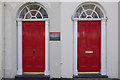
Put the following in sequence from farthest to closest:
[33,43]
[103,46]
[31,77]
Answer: [33,43] → [103,46] → [31,77]

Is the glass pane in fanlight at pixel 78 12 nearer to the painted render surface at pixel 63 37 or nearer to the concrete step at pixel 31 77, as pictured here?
the painted render surface at pixel 63 37

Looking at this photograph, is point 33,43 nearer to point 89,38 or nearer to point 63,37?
point 63,37

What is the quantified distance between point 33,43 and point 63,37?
1440 millimetres

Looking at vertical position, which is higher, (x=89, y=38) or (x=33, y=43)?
(x=89, y=38)

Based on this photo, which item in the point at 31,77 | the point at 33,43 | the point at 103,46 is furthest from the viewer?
the point at 33,43

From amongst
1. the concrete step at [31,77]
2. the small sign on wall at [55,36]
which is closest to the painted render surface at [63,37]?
the small sign on wall at [55,36]

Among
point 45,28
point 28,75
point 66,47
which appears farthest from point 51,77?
point 45,28

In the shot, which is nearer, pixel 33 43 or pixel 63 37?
pixel 63 37

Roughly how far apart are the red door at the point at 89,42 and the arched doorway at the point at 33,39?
1538 millimetres

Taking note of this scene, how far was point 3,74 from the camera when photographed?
5332 millimetres

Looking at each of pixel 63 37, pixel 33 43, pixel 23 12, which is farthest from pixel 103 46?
pixel 23 12

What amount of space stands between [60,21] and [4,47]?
2803 mm

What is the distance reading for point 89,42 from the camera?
5.55m

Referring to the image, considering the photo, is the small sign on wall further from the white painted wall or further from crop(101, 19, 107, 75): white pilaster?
the white painted wall
